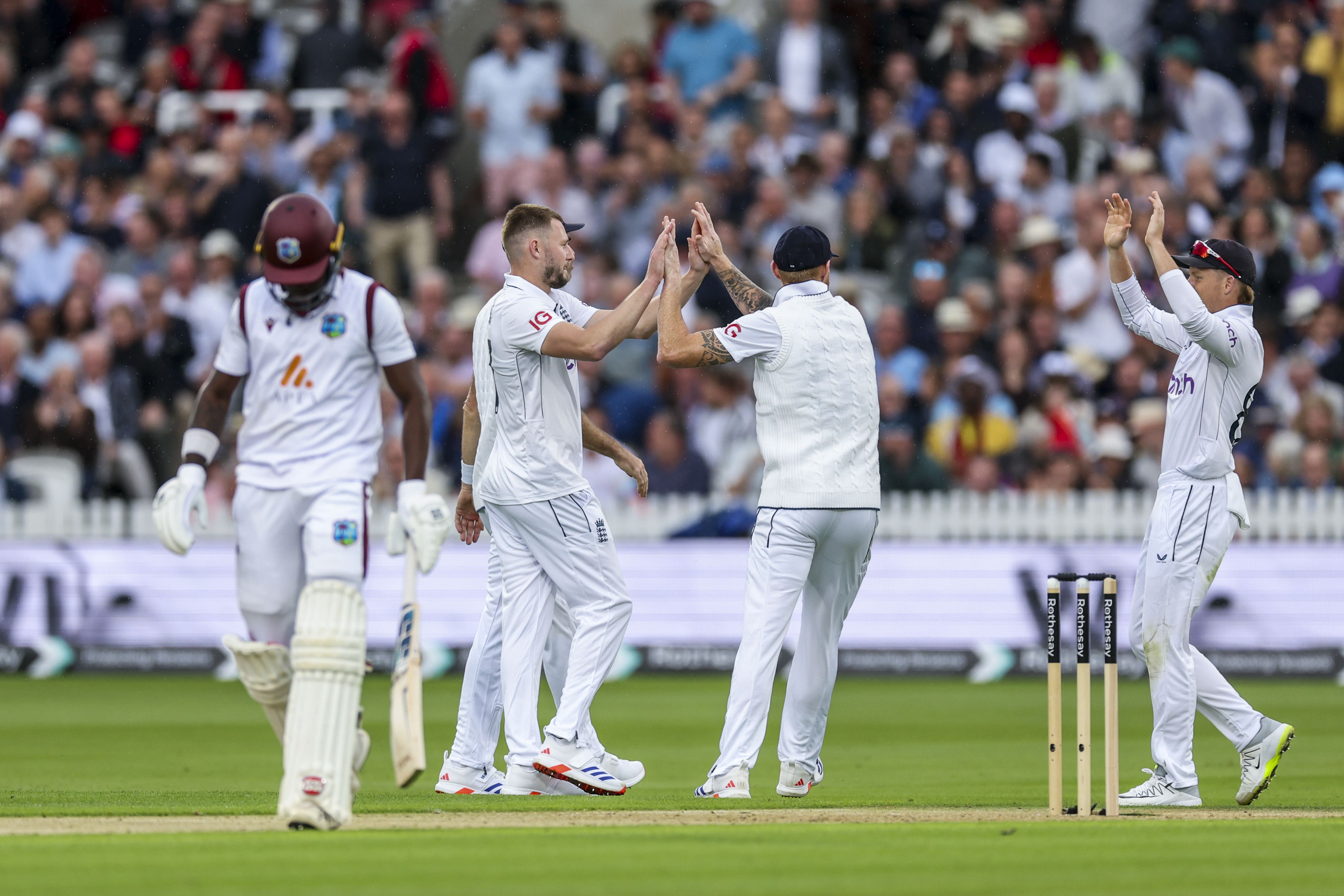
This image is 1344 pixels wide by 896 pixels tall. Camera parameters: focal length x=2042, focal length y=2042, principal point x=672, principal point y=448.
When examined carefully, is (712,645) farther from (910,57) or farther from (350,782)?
(350,782)

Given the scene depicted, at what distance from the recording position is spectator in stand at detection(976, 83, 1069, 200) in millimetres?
20984

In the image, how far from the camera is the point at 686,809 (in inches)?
351

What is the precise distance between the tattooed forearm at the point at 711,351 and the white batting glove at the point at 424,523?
1829 millimetres

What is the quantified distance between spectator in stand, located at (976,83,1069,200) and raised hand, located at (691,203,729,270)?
11865 millimetres

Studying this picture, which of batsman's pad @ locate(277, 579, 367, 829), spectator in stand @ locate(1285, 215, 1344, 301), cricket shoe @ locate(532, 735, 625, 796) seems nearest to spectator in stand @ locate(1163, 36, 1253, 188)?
spectator in stand @ locate(1285, 215, 1344, 301)

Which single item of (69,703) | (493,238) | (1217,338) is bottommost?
(69,703)

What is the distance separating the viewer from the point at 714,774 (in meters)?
9.37

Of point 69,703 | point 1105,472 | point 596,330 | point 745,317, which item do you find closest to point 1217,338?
point 745,317

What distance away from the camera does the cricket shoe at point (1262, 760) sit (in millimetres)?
9562

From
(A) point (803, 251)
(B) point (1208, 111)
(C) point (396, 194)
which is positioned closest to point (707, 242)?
(A) point (803, 251)

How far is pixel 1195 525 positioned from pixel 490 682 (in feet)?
11.3

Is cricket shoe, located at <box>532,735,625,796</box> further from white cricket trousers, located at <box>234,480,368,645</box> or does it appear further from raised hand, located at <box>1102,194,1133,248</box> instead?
raised hand, located at <box>1102,194,1133,248</box>

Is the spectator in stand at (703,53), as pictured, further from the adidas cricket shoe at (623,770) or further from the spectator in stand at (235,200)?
the adidas cricket shoe at (623,770)

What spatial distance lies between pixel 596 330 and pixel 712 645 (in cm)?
913
